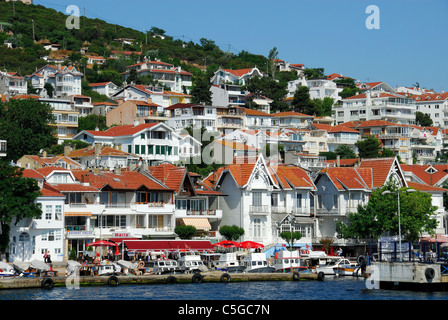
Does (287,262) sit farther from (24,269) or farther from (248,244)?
(24,269)

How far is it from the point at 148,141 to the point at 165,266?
135 ft

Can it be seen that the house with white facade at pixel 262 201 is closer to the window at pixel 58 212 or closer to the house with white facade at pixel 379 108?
the window at pixel 58 212

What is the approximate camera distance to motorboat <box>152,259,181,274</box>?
62406 millimetres

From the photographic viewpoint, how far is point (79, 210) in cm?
6856

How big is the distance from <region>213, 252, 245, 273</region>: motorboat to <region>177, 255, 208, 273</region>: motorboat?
6.38 ft

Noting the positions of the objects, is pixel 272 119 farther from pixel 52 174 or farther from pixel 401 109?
pixel 52 174

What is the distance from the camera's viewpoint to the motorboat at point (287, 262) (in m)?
67.8

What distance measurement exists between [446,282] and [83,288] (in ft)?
86.8

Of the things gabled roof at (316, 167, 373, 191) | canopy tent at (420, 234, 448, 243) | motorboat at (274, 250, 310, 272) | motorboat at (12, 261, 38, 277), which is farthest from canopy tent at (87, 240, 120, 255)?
canopy tent at (420, 234, 448, 243)

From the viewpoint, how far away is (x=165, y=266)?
6266 centimetres

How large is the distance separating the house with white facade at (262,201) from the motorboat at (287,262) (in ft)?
30.9

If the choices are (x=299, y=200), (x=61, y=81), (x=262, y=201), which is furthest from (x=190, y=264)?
(x=61, y=81)

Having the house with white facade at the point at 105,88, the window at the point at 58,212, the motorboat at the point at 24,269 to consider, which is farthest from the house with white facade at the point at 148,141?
the house with white facade at the point at 105,88
